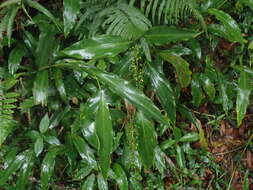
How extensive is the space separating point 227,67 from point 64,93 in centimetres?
87

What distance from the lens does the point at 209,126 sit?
5.57 feet

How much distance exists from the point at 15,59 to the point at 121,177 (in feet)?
2.20

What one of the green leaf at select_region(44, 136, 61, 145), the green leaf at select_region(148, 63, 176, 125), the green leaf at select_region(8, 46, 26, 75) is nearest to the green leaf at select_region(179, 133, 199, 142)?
the green leaf at select_region(148, 63, 176, 125)

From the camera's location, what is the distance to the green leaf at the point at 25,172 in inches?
49.8

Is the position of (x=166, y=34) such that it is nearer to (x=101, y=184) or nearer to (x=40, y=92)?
(x=40, y=92)

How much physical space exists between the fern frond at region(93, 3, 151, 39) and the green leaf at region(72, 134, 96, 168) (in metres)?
0.46

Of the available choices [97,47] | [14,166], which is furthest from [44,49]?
[14,166]

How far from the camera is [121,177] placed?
4.49 feet

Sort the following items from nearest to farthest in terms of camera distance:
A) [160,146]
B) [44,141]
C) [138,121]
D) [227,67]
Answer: [138,121], [44,141], [160,146], [227,67]

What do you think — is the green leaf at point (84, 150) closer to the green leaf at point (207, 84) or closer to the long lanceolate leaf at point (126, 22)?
the long lanceolate leaf at point (126, 22)

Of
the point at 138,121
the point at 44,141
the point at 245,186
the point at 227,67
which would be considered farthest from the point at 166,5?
the point at 245,186

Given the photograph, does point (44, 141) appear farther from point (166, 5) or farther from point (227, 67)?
point (227, 67)

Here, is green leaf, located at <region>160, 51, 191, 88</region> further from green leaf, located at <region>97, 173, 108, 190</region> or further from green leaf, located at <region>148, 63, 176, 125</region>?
green leaf, located at <region>97, 173, 108, 190</region>

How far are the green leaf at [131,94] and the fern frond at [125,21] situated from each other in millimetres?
175
